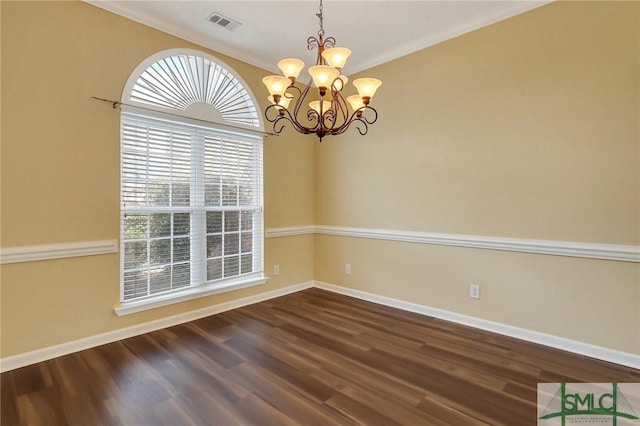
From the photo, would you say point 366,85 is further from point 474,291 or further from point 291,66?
point 474,291

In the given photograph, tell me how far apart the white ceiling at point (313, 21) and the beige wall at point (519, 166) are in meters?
0.18

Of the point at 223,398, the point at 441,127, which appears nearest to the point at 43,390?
the point at 223,398

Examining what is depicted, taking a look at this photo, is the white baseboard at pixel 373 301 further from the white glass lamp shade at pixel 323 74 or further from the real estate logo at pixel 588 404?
the white glass lamp shade at pixel 323 74

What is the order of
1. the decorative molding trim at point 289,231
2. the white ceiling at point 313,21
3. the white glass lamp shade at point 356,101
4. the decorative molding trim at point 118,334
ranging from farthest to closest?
the decorative molding trim at point 289,231
the white ceiling at point 313,21
the decorative molding trim at point 118,334
the white glass lamp shade at point 356,101

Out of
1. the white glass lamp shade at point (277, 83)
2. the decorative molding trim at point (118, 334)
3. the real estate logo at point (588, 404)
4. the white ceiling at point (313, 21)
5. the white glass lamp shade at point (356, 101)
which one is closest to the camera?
the real estate logo at point (588, 404)

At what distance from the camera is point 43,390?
2049 millimetres

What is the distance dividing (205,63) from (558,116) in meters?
3.39

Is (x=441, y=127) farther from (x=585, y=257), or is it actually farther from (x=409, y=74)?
(x=585, y=257)

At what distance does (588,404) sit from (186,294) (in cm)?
331

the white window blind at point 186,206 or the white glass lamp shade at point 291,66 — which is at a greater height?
the white glass lamp shade at point 291,66

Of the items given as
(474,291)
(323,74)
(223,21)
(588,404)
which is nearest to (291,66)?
(323,74)

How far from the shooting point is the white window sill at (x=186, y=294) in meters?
2.85

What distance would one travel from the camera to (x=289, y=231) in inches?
165

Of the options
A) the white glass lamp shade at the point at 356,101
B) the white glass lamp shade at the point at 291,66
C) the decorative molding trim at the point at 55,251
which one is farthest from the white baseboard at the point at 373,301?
the white glass lamp shade at the point at 291,66
